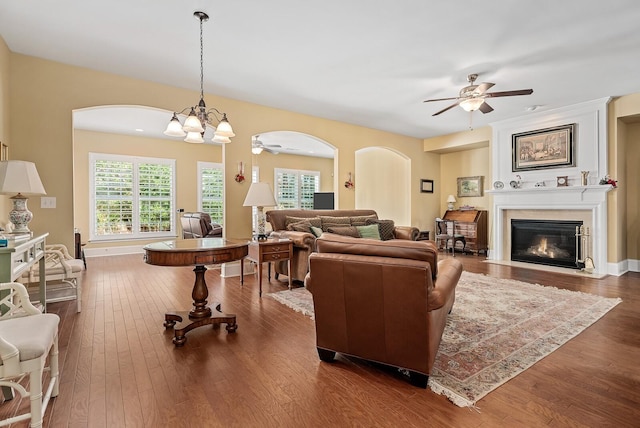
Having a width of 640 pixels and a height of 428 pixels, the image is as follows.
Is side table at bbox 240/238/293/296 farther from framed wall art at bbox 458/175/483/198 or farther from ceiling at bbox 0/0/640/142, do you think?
framed wall art at bbox 458/175/483/198

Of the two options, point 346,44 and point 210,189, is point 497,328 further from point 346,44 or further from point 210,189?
point 210,189

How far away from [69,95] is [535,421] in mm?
5291

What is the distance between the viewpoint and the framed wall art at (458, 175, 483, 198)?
7451 mm

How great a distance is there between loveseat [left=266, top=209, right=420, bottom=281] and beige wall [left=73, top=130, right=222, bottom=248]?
13.5 ft

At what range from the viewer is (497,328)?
9.11 feet

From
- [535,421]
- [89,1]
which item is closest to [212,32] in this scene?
[89,1]

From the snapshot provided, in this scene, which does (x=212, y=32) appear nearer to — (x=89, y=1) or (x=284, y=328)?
(x=89, y=1)

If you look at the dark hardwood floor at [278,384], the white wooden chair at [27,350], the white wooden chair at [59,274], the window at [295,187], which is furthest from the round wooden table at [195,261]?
the window at [295,187]

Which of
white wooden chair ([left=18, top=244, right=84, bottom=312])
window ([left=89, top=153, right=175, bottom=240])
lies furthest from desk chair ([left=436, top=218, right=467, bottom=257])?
window ([left=89, top=153, right=175, bottom=240])

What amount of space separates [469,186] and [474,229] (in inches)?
50.6

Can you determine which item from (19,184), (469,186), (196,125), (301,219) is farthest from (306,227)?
(469,186)

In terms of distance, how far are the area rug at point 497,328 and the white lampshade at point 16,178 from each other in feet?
8.36

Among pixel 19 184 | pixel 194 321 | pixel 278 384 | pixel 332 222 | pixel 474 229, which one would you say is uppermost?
pixel 19 184

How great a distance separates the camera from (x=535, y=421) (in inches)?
62.3
